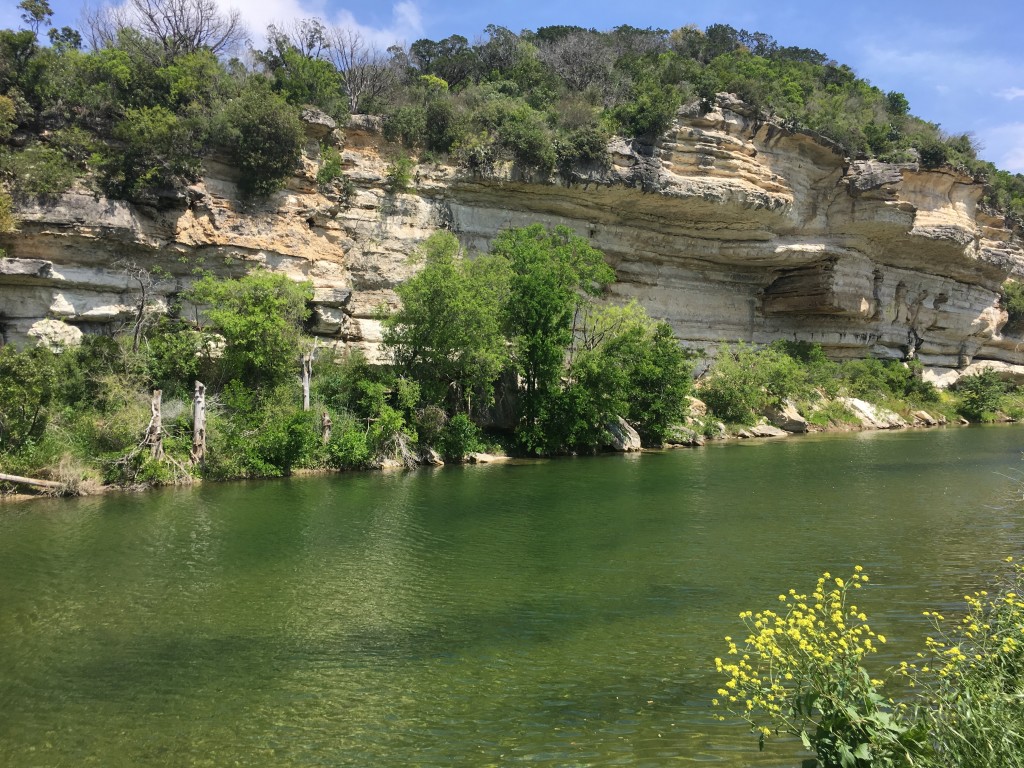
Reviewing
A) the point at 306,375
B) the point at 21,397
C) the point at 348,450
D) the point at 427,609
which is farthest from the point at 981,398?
the point at 21,397

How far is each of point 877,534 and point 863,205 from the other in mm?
35246

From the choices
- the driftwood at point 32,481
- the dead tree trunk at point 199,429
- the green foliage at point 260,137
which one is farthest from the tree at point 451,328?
the driftwood at point 32,481

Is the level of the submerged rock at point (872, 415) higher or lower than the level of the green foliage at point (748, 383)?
lower

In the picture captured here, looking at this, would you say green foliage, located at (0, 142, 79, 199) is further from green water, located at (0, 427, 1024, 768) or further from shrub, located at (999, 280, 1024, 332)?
shrub, located at (999, 280, 1024, 332)

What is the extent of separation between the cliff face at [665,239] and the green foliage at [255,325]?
12.0 feet

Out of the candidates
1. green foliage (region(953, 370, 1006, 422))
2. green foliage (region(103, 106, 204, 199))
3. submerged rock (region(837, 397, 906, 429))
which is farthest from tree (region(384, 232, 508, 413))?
green foliage (region(953, 370, 1006, 422))

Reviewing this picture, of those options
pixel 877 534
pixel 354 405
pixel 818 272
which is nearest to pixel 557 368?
pixel 354 405

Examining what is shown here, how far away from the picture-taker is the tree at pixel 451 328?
2675cm

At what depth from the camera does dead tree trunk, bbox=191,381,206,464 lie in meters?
22.0

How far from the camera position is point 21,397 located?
→ 19.5 meters

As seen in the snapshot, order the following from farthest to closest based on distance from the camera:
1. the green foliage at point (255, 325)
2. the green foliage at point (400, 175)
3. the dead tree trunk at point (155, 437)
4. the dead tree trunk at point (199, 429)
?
the green foliage at point (400, 175), the green foliage at point (255, 325), the dead tree trunk at point (199, 429), the dead tree trunk at point (155, 437)

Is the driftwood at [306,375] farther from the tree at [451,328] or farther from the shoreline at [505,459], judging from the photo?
the tree at [451,328]

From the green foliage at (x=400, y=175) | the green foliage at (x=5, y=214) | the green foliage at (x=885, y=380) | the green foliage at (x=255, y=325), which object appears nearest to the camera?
the green foliage at (x=5, y=214)

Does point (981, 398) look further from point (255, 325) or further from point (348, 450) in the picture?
point (255, 325)
